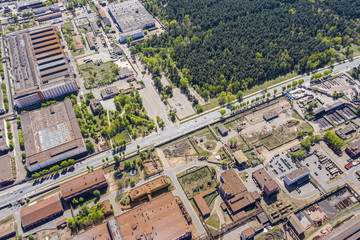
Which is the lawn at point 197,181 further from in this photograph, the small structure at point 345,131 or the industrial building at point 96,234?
the small structure at point 345,131

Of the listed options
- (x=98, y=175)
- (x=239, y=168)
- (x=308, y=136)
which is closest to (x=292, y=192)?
(x=239, y=168)

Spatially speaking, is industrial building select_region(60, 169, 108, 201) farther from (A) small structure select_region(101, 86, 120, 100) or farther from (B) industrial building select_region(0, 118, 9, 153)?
(A) small structure select_region(101, 86, 120, 100)

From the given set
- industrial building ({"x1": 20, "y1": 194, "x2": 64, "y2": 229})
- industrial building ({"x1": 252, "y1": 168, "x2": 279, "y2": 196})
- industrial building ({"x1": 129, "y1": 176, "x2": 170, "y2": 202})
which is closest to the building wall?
industrial building ({"x1": 20, "y1": 194, "x2": 64, "y2": 229})

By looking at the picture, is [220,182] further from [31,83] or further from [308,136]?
[31,83]

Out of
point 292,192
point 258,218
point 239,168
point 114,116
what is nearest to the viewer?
point 258,218

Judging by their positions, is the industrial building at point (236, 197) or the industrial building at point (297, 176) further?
the industrial building at point (297, 176)

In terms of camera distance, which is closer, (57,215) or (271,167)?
(57,215)

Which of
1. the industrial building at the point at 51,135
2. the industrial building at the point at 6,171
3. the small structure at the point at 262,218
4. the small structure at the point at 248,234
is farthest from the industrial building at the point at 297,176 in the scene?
the industrial building at the point at 6,171
